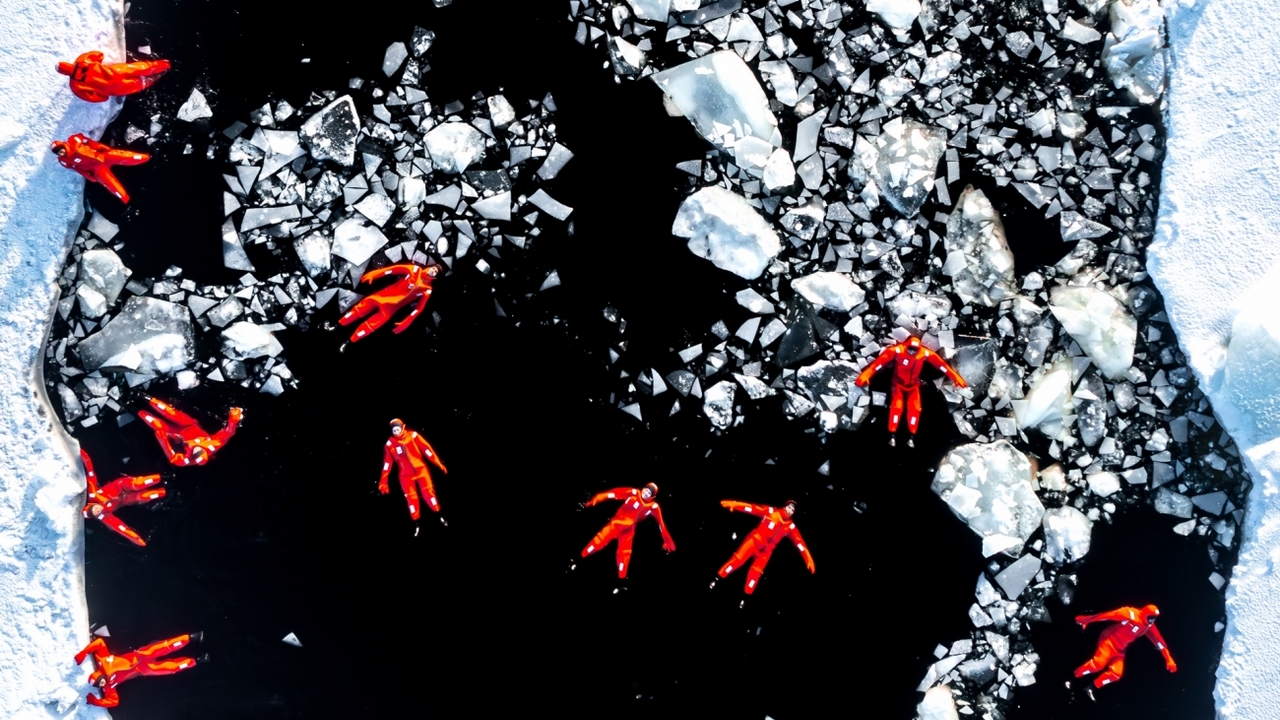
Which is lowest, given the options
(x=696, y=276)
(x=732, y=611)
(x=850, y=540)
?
(x=732, y=611)

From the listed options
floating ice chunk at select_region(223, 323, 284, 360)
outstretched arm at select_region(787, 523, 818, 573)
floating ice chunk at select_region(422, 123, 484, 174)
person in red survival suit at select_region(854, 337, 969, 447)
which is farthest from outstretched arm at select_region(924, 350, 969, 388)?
floating ice chunk at select_region(223, 323, 284, 360)

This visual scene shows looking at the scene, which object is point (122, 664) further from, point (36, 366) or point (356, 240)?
point (356, 240)

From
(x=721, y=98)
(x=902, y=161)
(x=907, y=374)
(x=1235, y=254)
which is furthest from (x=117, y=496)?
(x=1235, y=254)

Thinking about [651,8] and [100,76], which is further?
[651,8]

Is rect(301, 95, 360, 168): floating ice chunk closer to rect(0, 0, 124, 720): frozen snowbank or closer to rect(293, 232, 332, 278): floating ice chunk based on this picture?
rect(293, 232, 332, 278): floating ice chunk

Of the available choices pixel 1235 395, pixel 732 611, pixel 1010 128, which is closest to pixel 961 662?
pixel 732 611

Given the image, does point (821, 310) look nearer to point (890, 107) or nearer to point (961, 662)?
point (890, 107)
